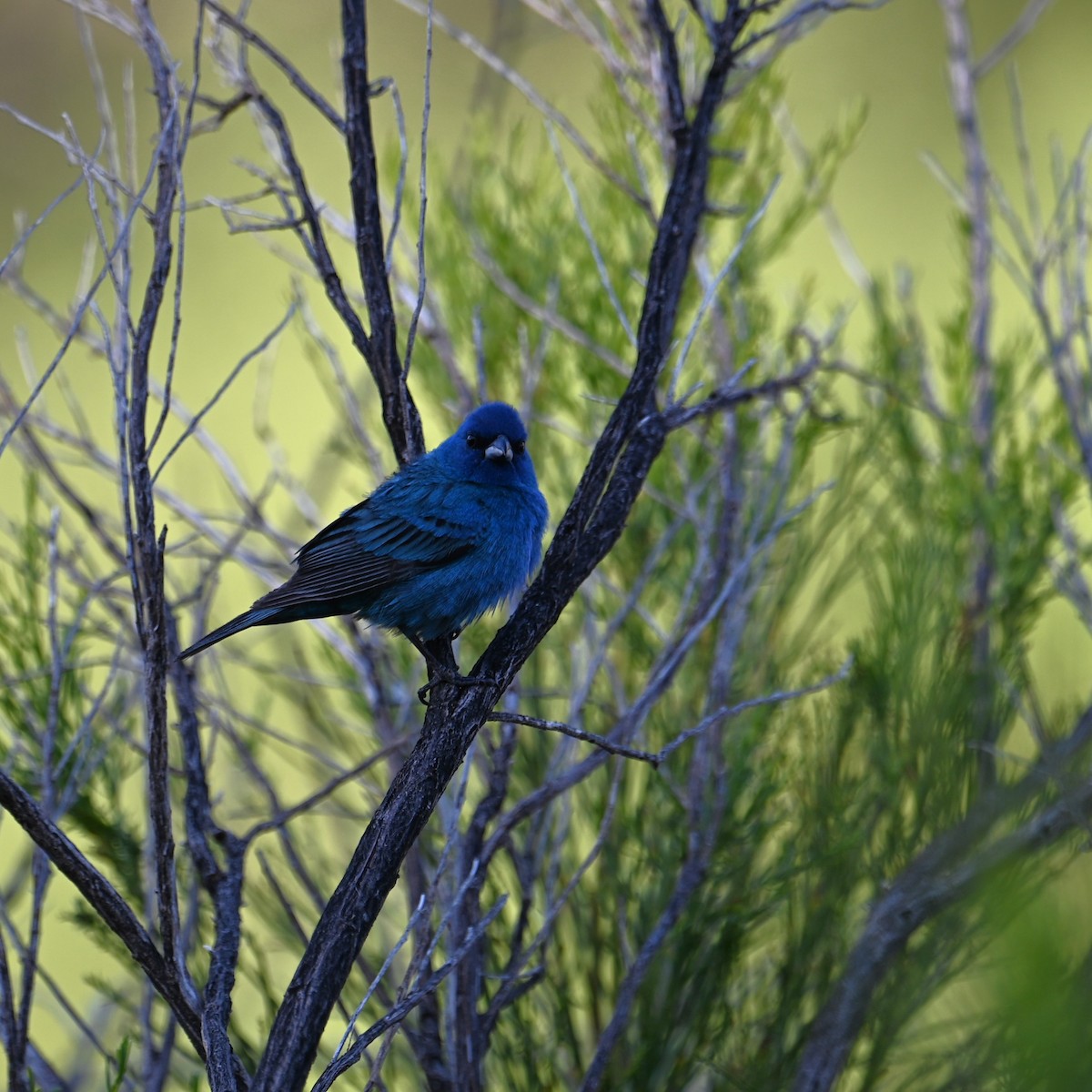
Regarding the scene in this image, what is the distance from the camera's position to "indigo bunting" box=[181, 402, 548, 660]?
2354 millimetres

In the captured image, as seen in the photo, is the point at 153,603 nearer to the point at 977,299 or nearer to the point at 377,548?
the point at 377,548

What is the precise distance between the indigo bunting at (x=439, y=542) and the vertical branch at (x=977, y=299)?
1.01m

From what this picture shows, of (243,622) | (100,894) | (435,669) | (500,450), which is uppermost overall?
(500,450)

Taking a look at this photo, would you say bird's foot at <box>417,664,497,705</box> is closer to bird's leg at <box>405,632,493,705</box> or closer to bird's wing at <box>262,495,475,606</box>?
bird's leg at <box>405,632,493,705</box>

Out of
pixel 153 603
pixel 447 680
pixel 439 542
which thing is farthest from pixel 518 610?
pixel 439 542

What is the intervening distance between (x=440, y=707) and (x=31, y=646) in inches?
44.5

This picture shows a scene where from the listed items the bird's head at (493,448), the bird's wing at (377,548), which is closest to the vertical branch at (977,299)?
the bird's head at (493,448)

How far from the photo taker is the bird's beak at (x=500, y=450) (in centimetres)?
246

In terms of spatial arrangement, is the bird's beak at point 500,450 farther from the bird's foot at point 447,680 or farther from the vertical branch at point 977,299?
the vertical branch at point 977,299

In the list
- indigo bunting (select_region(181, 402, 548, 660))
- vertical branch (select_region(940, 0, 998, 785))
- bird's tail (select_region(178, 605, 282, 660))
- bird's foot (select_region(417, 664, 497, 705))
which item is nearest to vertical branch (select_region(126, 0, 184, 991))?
bird's foot (select_region(417, 664, 497, 705))

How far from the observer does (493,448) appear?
2461mm

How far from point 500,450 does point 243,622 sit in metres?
0.62

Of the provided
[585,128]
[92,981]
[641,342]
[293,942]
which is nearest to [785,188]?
[585,128]

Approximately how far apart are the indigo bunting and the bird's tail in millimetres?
11
